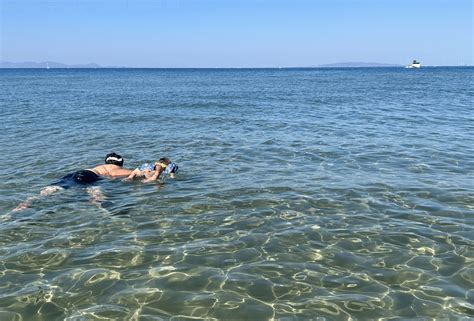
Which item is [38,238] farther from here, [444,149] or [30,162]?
[444,149]

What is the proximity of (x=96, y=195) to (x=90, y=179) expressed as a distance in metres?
1.24

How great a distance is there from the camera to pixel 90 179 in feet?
45.4

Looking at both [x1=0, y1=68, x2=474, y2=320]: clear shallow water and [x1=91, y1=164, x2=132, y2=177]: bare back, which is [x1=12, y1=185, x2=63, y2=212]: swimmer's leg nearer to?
[x1=0, y1=68, x2=474, y2=320]: clear shallow water

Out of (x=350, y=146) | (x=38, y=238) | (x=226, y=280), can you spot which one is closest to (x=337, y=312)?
(x=226, y=280)

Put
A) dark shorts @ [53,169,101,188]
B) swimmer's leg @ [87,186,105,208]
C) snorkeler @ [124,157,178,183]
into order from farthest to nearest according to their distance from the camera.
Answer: snorkeler @ [124,157,178,183], dark shorts @ [53,169,101,188], swimmer's leg @ [87,186,105,208]

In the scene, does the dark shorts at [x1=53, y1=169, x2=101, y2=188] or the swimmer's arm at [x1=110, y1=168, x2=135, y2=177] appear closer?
the dark shorts at [x1=53, y1=169, x2=101, y2=188]

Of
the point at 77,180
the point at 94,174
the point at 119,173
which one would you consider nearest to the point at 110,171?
the point at 119,173

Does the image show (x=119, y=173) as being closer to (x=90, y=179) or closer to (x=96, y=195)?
(x=90, y=179)

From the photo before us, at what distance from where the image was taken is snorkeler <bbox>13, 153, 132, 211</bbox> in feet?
41.2

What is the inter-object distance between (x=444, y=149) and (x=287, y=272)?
13807mm

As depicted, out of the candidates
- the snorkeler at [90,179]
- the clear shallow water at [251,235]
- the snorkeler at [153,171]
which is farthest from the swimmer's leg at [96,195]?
the snorkeler at [153,171]

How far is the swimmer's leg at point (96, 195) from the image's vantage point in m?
12.2

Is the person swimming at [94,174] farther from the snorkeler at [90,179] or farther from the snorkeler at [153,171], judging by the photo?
the snorkeler at [153,171]

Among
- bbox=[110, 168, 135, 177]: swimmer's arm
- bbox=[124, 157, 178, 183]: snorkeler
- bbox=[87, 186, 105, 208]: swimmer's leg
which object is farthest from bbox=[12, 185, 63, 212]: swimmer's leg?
bbox=[124, 157, 178, 183]: snorkeler
